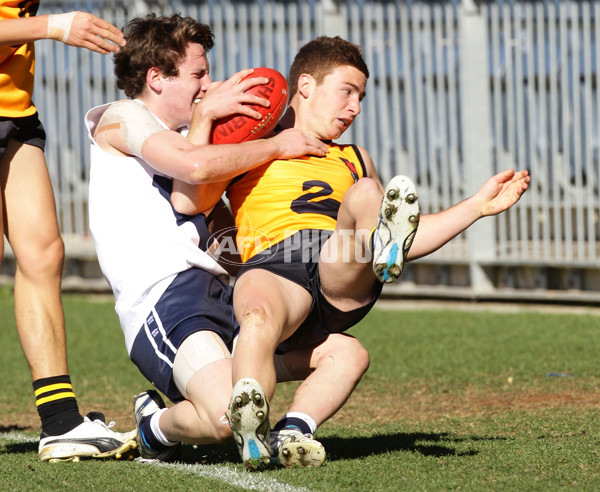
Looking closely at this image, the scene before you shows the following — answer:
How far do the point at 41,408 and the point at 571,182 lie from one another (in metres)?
6.15

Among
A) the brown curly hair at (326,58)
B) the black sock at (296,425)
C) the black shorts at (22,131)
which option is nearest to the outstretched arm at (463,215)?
the black sock at (296,425)

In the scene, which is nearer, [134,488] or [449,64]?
[134,488]

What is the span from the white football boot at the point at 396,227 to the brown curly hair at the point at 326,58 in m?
1.14

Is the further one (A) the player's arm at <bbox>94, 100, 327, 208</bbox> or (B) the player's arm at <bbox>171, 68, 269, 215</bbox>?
(B) the player's arm at <bbox>171, 68, 269, 215</bbox>

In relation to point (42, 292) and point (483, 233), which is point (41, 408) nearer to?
point (42, 292)

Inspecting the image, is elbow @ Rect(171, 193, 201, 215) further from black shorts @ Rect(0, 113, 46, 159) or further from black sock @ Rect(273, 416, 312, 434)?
black sock @ Rect(273, 416, 312, 434)

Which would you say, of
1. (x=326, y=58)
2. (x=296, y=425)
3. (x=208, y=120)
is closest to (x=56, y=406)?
(x=296, y=425)

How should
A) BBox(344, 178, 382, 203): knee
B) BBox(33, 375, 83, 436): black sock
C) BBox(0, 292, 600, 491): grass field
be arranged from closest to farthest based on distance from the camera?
BBox(0, 292, 600, 491): grass field, BBox(344, 178, 382, 203): knee, BBox(33, 375, 83, 436): black sock

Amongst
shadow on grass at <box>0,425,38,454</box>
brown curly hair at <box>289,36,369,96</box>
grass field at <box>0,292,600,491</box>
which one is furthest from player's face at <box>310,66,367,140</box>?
shadow on grass at <box>0,425,38,454</box>

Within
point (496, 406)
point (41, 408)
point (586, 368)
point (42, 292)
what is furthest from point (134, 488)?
point (586, 368)

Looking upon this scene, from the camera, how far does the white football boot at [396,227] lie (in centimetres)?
358

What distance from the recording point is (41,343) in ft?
14.8

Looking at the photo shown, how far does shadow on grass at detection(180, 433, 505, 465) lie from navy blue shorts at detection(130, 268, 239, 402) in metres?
0.39

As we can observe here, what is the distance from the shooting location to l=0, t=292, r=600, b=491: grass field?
12.1 feet
